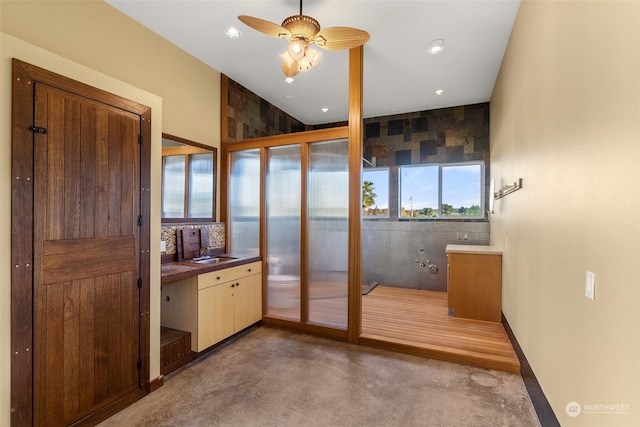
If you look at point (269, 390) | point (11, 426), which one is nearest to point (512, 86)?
point (269, 390)

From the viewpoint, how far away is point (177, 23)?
292cm

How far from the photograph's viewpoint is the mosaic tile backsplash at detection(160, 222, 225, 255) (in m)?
3.26

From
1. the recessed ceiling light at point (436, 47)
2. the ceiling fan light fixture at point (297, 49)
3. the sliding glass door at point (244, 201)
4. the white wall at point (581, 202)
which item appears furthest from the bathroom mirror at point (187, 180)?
the white wall at point (581, 202)

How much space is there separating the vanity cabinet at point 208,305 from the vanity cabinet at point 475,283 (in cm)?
267

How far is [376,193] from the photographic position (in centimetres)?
585

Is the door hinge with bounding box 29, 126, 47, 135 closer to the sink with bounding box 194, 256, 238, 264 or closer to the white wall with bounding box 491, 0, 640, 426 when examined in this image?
the sink with bounding box 194, 256, 238, 264

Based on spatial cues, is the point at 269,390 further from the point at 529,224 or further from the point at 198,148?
the point at 198,148

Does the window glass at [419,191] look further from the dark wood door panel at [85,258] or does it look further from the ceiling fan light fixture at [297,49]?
the dark wood door panel at [85,258]

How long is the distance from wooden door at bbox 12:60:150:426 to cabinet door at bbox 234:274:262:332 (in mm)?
1120

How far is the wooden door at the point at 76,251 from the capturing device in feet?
5.58

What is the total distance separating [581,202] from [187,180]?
353 cm

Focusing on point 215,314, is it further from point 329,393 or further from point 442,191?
point 442,191

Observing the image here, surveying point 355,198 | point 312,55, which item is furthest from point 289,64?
point 355,198

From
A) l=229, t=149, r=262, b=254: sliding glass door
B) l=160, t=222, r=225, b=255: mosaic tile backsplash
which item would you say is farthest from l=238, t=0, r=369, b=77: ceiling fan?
l=160, t=222, r=225, b=255: mosaic tile backsplash
